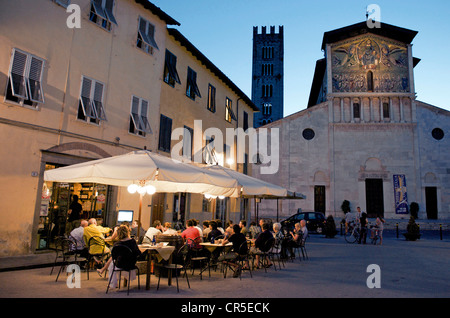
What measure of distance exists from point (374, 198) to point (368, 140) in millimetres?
5503

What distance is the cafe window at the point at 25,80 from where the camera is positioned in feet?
31.0

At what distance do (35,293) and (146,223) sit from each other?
27.4 feet

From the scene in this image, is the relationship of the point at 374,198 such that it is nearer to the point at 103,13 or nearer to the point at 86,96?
the point at 86,96

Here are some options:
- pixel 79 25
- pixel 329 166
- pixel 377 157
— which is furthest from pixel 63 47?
pixel 377 157

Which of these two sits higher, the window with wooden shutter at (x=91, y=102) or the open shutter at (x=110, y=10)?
the open shutter at (x=110, y=10)

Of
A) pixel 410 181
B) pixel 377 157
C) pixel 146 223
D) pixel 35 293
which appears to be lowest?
pixel 35 293

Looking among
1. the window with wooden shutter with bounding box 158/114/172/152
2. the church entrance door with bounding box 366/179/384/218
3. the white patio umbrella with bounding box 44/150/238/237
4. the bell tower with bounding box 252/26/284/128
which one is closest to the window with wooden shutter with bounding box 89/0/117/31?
the window with wooden shutter with bounding box 158/114/172/152

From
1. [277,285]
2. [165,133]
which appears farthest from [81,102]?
[277,285]

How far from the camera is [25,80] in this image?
9.73 meters

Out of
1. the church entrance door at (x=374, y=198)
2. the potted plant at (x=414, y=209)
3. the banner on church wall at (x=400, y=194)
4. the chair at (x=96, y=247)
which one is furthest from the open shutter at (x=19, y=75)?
the potted plant at (x=414, y=209)

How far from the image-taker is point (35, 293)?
5.96 m

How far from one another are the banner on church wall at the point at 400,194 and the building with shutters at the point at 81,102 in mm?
21885

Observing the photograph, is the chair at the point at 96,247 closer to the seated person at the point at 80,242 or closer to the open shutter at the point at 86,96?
the seated person at the point at 80,242
